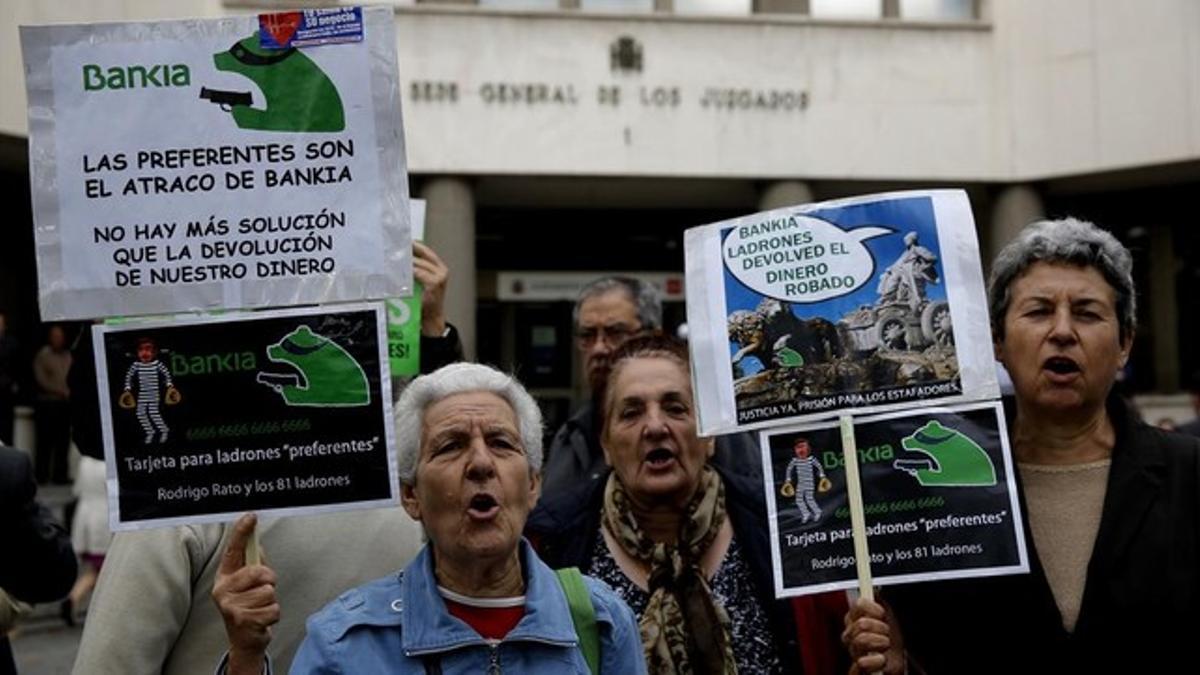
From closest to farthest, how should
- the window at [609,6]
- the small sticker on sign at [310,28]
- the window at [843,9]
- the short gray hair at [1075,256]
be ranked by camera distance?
the small sticker on sign at [310,28], the short gray hair at [1075,256], the window at [609,6], the window at [843,9]

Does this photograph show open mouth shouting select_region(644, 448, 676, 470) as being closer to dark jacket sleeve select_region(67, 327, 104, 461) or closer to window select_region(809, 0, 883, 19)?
dark jacket sleeve select_region(67, 327, 104, 461)

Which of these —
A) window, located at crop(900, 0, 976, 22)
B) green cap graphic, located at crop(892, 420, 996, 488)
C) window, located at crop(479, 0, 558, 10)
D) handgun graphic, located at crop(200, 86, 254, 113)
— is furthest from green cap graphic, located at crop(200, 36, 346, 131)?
window, located at crop(900, 0, 976, 22)

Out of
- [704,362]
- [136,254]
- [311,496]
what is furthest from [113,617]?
[704,362]

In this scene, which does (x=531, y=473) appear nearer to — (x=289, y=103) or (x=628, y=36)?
(x=289, y=103)

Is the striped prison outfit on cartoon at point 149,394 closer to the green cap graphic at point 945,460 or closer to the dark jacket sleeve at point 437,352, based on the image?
the dark jacket sleeve at point 437,352

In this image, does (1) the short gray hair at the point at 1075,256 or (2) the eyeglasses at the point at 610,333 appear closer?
(1) the short gray hair at the point at 1075,256

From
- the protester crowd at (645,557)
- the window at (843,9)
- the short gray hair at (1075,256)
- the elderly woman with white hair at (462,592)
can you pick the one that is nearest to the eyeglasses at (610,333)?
the protester crowd at (645,557)

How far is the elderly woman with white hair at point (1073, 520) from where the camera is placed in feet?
11.1

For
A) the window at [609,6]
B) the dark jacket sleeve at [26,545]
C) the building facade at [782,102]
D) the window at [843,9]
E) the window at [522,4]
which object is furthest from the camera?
the window at [843,9]

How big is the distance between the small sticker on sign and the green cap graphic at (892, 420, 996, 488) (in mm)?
1614

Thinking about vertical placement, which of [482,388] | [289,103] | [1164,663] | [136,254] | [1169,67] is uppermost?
[1169,67]

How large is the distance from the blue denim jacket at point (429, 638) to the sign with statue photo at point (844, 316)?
0.83m

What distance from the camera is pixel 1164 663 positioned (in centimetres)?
336

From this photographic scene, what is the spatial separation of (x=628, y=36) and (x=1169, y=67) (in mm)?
6568
